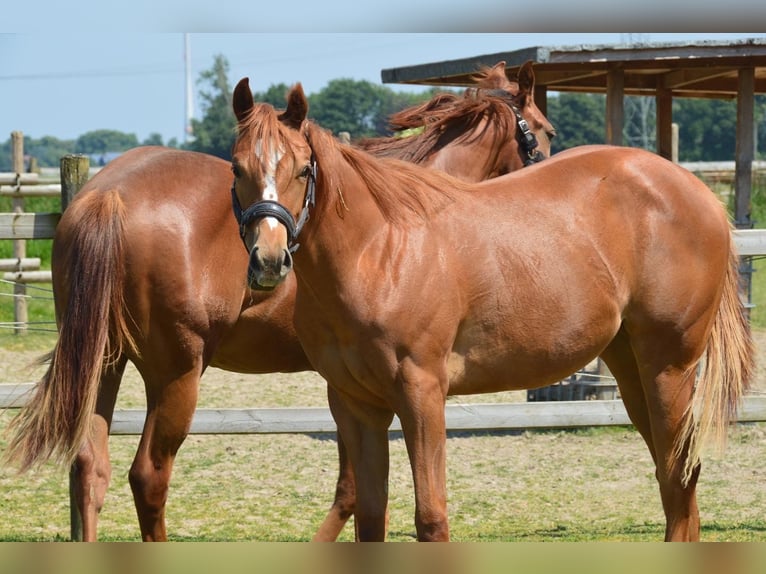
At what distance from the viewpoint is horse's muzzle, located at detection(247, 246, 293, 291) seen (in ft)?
7.55

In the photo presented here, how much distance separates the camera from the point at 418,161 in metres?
4.25

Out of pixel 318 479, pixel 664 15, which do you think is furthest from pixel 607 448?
pixel 664 15

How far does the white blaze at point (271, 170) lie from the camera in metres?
2.43

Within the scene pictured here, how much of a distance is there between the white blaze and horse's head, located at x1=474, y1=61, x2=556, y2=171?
2075 mm

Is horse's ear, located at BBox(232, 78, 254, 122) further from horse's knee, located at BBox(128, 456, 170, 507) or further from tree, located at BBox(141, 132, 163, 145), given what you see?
tree, located at BBox(141, 132, 163, 145)

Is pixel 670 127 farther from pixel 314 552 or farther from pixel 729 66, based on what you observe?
pixel 314 552

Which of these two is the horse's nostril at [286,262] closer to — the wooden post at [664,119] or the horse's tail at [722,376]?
the horse's tail at [722,376]

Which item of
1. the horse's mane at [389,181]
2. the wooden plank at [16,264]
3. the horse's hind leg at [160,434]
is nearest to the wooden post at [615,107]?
the horse's mane at [389,181]

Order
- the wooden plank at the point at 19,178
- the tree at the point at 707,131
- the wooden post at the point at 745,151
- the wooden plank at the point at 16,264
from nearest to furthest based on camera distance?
the wooden post at the point at 745,151
the wooden plank at the point at 16,264
the wooden plank at the point at 19,178
the tree at the point at 707,131

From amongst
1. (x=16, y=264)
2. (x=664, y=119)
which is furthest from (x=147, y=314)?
(x=16, y=264)

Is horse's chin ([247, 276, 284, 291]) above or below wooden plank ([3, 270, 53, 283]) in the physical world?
above

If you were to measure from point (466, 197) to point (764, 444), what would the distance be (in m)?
4.23

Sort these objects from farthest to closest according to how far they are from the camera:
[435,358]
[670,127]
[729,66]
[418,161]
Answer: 1. [670,127]
2. [729,66]
3. [418,161]
4. [435,358]

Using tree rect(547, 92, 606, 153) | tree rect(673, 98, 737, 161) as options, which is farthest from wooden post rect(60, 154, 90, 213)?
tree rect(673, 98, 737, 161)
